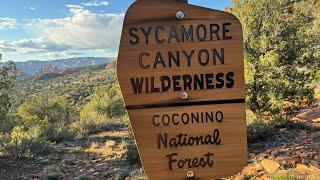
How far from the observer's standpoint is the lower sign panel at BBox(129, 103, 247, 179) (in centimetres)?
262

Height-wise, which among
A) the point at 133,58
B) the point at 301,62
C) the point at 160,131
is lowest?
the point at 301,62

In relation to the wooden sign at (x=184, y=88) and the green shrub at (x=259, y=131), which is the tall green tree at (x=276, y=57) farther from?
the wooden sign at (x=184, y=88)

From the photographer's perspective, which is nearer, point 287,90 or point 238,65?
point 238,65

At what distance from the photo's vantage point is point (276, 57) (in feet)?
35.3

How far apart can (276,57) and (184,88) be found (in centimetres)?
859

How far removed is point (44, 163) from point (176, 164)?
30.3 ft

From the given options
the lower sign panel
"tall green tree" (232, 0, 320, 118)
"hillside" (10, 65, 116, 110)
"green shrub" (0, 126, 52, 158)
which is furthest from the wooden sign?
"hillside" (10, 65, 116, 110)

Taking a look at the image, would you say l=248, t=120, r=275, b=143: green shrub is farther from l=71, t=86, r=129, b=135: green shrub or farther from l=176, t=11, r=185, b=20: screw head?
l=176, t=11, r=185, b=20: screw head

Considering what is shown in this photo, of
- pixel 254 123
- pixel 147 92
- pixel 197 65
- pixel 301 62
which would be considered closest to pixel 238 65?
pixel 197 65

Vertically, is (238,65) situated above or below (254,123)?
above

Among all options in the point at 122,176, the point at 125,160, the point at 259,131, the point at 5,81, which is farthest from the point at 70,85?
the point at 122,176

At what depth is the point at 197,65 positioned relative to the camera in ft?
8.55

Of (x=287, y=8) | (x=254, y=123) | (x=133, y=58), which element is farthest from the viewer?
(x=287, y=8)

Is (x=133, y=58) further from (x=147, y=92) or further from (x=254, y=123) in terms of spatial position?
(x=254, y=123)
